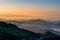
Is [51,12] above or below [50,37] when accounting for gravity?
above

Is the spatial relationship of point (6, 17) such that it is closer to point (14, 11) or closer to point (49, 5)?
point (14, 11)

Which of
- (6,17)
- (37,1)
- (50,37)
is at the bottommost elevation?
(50,37)

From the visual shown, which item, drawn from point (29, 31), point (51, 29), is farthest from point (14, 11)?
point (51, 29)
